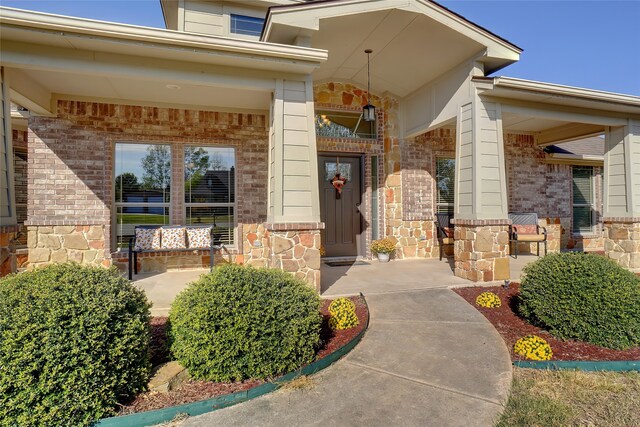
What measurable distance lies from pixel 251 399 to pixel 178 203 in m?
4.81

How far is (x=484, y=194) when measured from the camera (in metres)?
5.50

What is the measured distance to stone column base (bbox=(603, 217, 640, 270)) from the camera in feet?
21.9

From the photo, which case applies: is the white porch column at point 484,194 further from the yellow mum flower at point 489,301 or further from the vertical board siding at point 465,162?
the yellow mum flower at point 489,301

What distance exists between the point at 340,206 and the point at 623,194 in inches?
225

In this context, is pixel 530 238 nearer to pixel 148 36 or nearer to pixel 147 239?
pixel 147 239

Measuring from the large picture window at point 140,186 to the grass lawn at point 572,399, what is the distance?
6018mm

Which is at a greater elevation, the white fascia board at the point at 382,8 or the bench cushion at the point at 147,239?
the white fascia board at the point at 382,8

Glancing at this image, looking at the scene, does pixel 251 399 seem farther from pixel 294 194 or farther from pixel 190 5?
pixel 190 5

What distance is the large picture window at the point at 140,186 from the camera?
6238mm

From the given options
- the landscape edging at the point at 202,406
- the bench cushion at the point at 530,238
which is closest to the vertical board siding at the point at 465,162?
the bench cushion at the point at 530,238

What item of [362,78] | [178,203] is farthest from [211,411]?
[362,78]

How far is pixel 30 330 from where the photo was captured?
2.06 metres

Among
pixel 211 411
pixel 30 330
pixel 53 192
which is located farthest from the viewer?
pixel 53 192

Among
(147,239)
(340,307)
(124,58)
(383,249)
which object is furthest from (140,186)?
(383,249)
